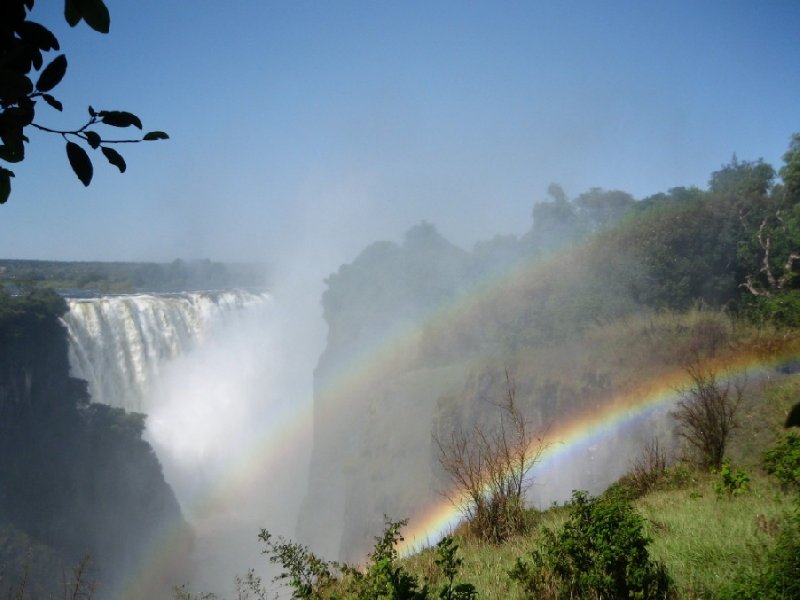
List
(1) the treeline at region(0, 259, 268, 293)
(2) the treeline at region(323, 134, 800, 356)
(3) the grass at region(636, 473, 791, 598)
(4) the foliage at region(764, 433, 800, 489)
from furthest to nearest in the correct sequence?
(1) the treeline at region(0, 259, 268, 293)
(2) the treeline at region(323, 134, 800, 356)
(4) the foliage at region(764, 433, 800, 489)
(3) the grass at region(636, 473, 791, 598)

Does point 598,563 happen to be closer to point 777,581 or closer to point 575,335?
point 777,581

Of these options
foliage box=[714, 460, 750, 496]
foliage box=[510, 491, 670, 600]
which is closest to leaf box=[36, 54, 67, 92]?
foliage box=[510, 491, 670, 600]

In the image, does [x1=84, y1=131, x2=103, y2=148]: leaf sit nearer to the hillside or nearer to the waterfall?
the hillside

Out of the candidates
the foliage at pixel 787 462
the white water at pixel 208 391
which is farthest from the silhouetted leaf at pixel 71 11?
the white water at pixel 208 391

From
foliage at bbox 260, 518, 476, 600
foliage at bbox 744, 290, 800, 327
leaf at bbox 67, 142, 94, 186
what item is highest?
foliage at bbox 744, 290, 800, 327

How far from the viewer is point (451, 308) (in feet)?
139

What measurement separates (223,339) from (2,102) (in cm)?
5734

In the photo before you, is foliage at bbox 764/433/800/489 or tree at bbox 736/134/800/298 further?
tree at bbox 736/134/800/298

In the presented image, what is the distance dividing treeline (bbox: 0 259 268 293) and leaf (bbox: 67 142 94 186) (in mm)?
68005

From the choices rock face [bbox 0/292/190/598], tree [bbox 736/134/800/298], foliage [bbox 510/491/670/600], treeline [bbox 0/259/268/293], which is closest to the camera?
foliage [bbox 510/491/670/600]

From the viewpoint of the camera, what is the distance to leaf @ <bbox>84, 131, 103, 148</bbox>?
155 centimetres

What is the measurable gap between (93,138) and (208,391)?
63.4m

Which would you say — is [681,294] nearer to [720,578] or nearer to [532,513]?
[532,513]

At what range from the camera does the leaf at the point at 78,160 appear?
4.94ft
